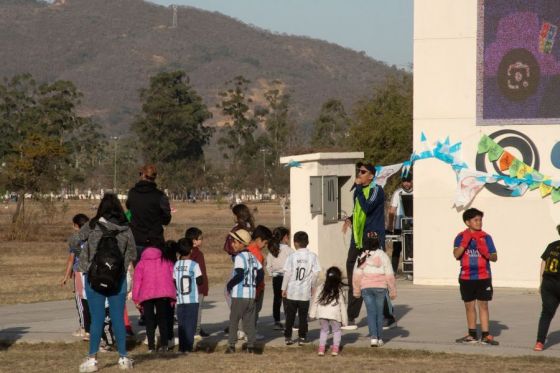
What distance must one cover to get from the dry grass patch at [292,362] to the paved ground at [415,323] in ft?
1.26

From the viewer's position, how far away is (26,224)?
4125 centimetres

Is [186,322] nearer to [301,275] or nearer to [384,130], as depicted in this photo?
[301,275]

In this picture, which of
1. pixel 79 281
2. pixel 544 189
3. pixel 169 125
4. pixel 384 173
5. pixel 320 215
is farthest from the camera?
pixel 169 125

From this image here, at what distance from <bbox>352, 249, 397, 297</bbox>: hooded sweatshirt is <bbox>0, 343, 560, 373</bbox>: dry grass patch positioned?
67 centimetres

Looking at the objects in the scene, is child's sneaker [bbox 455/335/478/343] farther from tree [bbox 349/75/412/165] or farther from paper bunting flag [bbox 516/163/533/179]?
tree [bbox 349/75/412/165]

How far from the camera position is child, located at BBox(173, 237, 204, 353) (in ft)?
39.2

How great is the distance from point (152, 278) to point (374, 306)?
2307mm

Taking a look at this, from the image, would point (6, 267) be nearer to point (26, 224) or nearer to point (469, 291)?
point (26, 224)

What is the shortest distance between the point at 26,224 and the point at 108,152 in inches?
4586

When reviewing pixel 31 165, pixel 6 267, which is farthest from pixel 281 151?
pixel 6 267

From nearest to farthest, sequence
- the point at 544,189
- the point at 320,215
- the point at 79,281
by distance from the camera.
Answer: the point at 79,281, the point at 544,189, the point at 320,215

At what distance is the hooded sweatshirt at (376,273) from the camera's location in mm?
12172

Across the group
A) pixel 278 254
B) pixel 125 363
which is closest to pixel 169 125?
pixel 278 254

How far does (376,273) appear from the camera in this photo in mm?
12211
